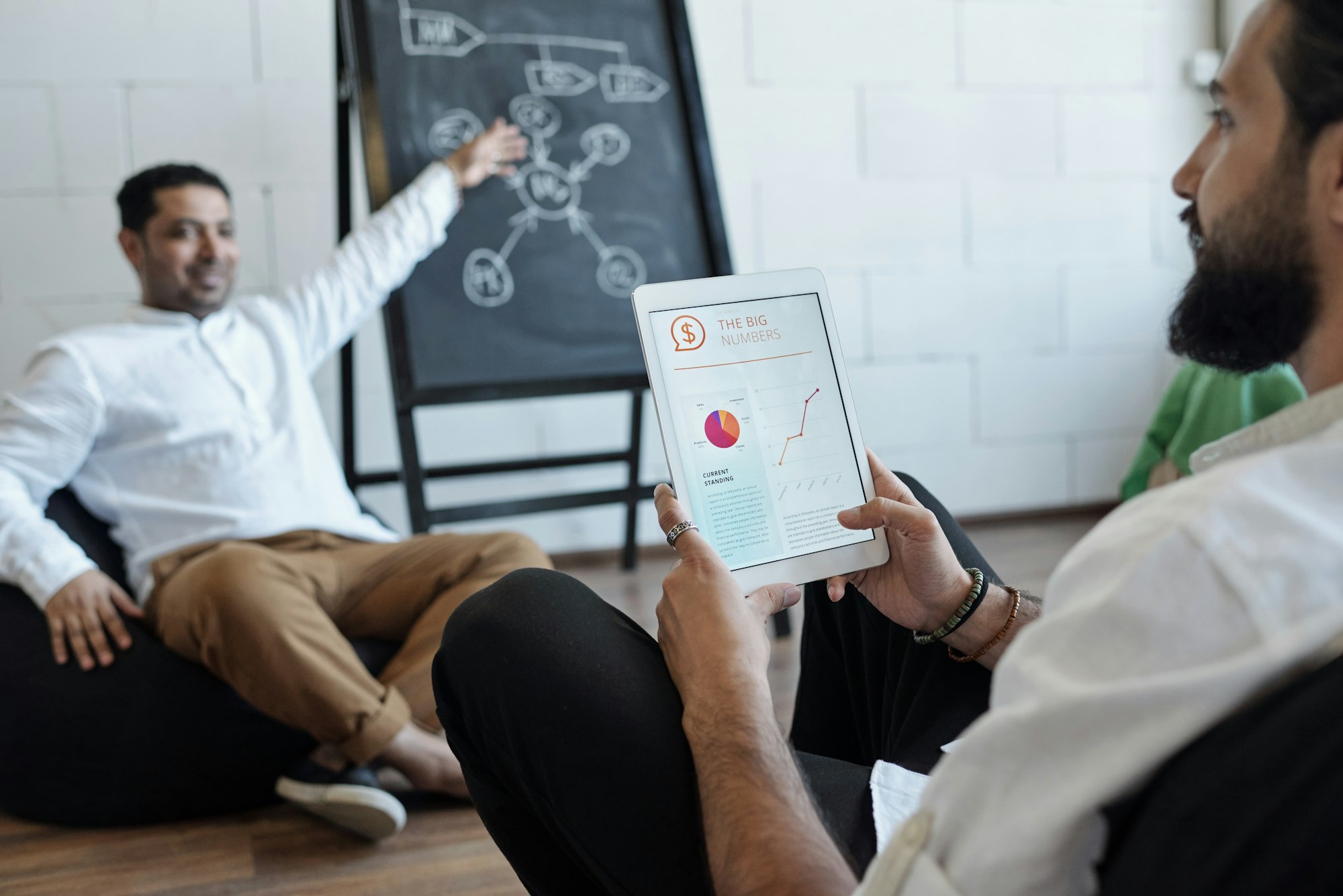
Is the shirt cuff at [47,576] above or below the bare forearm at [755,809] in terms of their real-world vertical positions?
below

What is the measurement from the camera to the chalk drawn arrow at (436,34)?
8.03ft

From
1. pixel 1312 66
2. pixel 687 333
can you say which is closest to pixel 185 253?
pixel 687 333

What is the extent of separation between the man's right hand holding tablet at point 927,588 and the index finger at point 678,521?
13cm

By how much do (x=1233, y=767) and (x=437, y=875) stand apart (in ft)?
3.92

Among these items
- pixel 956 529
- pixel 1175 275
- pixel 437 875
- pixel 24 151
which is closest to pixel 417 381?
pixel 437 875

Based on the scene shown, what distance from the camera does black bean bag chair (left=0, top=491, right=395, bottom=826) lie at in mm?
1620

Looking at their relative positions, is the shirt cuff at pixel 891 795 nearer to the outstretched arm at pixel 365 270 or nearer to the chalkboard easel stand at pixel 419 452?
the chalkboard easel stand at pixel 419 452

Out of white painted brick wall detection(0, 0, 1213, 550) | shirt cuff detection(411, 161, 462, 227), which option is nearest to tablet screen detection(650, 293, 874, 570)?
shirt cuff detection(411, 161, 462, 227)

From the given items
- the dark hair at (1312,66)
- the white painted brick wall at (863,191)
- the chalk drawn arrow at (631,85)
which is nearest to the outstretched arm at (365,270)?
the chalk drawn arrow at (631,85)

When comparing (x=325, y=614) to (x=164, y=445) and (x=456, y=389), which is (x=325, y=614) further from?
(x=456, y=389)

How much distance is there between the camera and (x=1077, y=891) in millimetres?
524

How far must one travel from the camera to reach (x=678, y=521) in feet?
2.94

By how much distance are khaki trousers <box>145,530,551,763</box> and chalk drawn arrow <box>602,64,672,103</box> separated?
1216 mm

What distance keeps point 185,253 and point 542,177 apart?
0.81 meters
